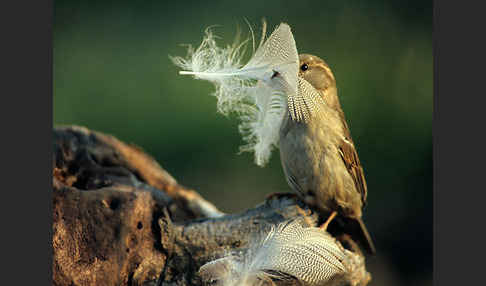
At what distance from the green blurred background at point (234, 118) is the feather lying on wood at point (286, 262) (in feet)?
0.69

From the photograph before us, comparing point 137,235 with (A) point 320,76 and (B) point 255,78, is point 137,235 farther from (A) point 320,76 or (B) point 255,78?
(A) point 320,76

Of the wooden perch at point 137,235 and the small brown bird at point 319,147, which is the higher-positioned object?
the small brown bird at point 319,147

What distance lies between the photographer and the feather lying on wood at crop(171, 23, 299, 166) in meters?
2.12

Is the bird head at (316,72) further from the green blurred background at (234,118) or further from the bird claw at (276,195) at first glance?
the bird claw at (276,195)

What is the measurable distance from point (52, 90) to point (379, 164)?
147cm

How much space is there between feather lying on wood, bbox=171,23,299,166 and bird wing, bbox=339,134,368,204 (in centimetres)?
28

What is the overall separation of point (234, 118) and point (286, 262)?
24.9 inches

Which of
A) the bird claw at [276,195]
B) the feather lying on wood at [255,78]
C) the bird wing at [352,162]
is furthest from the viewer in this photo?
the bird claw at [276,195]

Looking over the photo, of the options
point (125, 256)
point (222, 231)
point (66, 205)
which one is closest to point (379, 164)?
point (222, 231)

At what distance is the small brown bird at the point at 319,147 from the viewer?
7.22 ft

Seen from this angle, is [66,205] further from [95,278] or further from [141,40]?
[141,40]

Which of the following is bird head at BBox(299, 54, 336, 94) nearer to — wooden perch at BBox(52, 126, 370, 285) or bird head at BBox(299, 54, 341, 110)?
bird head at BBox(299, 54, 341, 110)

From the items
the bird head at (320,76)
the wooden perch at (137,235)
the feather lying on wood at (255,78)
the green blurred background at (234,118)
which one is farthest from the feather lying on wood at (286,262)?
the bird head at (320,76)

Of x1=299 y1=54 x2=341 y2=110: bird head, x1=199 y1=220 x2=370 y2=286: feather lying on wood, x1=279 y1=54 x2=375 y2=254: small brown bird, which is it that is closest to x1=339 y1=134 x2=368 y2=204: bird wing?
x1=279 y1=54 x2=375 y2=254: small brown bird
